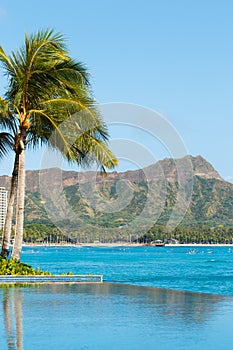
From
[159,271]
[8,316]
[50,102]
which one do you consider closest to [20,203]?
[50,102]

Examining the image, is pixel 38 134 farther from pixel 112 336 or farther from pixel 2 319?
pixel 112 336

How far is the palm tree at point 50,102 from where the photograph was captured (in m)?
16.6

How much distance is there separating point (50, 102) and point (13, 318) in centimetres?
890

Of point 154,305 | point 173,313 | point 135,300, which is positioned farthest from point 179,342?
point 135,300

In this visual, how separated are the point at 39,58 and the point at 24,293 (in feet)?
22.9

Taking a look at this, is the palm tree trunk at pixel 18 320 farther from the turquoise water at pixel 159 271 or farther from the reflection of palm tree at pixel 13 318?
the turquoise water at pixel 159 271

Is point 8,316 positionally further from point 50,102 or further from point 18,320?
point 50,102

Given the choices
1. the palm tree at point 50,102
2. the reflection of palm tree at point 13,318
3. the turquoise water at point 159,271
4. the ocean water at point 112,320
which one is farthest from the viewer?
the turquoise water at point 159,271

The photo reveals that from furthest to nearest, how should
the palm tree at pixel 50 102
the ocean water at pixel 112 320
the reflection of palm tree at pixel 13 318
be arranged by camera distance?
the palm tree at pixel 50 102 < the ocean water at pixel 112 320 < the reflection of palm tree at pixel 13 318

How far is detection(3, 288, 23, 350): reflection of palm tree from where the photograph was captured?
715 cm

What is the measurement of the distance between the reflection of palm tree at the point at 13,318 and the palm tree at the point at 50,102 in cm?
526

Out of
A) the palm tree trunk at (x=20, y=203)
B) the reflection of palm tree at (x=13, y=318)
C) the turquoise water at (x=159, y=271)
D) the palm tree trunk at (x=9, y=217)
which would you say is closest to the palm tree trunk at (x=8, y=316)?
the reflection of palm tree at (x=13, y=318)

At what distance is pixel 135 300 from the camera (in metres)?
11.7

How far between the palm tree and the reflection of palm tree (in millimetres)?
Answer: 5262
